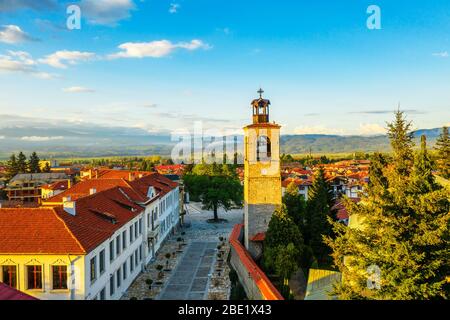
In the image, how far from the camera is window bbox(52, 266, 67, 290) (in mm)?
16375

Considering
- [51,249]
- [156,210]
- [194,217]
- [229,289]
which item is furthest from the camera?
[194,217]

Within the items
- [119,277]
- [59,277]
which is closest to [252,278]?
[119,277]

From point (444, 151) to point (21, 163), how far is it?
84632 mm

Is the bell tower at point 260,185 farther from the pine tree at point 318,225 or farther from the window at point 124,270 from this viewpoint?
the window at point 124,270

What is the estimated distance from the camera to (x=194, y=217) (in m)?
54.0

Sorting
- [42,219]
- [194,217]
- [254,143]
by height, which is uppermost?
[254,143]

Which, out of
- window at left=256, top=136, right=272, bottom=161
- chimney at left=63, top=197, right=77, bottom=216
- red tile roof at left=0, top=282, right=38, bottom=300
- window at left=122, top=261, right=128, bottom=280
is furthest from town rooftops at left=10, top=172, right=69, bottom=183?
red tile roof at left=0, top=282, right=38, bottom=300

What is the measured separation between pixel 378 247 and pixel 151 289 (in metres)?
17.1

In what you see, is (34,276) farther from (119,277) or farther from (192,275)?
(192,275)

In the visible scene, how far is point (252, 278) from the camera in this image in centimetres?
1816

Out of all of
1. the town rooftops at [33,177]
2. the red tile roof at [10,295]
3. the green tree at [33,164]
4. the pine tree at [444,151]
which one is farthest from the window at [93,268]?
the green tree at [33,164]

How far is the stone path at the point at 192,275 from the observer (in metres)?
23.0
